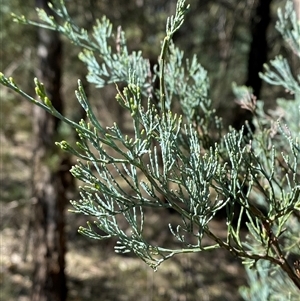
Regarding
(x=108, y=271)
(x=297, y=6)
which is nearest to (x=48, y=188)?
(x=108, y=271)

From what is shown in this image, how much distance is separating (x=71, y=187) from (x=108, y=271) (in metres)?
1.35

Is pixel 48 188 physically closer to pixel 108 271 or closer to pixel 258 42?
pixel 108 271

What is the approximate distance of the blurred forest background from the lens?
4.57m

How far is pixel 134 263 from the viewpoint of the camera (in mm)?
6320

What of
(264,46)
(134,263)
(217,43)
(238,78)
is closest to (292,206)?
(134,263)

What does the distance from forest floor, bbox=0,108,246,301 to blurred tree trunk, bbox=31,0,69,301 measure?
69 centimetres

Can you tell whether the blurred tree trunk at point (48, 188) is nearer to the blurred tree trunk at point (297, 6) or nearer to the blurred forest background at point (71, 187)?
the blurred forest background at point (71, 187)

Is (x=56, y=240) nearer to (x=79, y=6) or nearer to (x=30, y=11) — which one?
(x=30, y=11)

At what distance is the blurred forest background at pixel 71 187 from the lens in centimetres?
457

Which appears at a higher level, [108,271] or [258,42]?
[258,42]

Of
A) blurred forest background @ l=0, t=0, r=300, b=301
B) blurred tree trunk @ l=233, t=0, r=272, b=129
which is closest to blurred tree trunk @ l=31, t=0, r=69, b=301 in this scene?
blurred forest background @ l=0, t=0, r=300, b=301

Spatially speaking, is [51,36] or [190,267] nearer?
[51,36]

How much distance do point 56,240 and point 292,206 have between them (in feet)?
12.4

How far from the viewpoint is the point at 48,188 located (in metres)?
4.51
